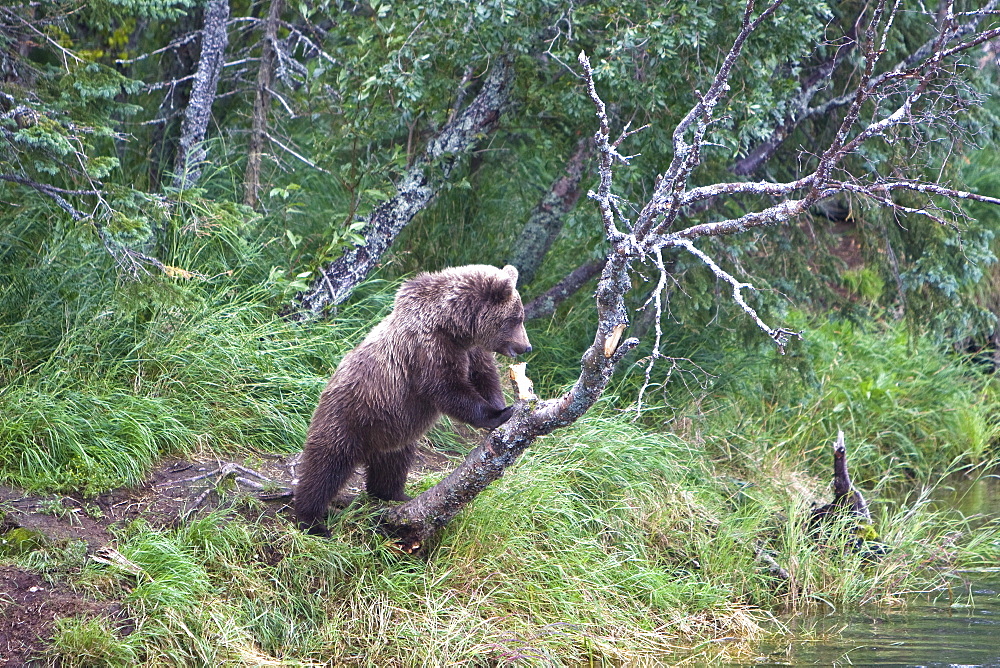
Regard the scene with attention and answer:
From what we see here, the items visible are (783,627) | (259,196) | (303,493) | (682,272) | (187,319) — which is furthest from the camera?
(259,196)

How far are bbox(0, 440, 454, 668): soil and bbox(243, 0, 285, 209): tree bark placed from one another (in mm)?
2779

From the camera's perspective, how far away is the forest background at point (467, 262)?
18.0 ft

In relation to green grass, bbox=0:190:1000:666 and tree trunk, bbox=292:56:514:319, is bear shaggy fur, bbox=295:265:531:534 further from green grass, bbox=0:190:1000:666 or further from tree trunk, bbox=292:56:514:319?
tree trunk, bbox=292:56:514:319

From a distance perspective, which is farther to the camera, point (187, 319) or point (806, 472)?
point (806, 472)

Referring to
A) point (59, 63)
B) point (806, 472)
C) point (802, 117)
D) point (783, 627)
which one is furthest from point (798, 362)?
point (59, 63)

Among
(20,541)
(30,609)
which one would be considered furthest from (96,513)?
(30,609)

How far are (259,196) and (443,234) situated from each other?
160 centimetres

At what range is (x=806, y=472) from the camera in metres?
8.45

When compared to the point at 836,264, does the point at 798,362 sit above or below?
below

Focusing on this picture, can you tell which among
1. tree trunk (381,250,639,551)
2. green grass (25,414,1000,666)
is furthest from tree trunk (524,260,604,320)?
tree trunk (381,250,639,551)

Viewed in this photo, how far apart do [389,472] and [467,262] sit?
10.7 feet

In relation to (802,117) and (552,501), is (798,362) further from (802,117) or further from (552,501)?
(552,501)

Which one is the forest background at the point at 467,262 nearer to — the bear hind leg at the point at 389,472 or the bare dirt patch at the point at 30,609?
the bare dirt patch at the point at 30,609

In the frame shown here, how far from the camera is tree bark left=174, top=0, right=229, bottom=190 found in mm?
8141
